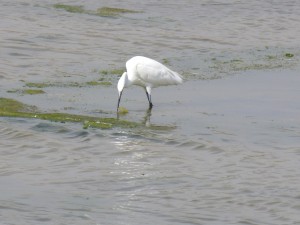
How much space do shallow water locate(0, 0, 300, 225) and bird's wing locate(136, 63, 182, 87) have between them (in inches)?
12.7

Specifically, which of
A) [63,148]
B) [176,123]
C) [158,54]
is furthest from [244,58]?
[63,148]

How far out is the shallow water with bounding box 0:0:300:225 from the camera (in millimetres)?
8281

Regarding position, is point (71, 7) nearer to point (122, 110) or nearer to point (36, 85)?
point (36, 85)

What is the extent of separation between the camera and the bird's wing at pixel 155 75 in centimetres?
1370

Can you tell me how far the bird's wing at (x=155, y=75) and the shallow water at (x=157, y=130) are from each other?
32 cm

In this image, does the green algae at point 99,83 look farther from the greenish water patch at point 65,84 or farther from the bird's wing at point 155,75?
the bird's wing at point 155,75

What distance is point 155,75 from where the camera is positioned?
1374 cm

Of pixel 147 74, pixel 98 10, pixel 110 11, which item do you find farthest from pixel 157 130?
pixel 98 10

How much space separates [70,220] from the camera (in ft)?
24.7

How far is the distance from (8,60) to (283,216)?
960cm

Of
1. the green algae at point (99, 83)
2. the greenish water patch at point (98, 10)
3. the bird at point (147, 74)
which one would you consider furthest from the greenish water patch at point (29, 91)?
the greenish water patch at point (98, 10)

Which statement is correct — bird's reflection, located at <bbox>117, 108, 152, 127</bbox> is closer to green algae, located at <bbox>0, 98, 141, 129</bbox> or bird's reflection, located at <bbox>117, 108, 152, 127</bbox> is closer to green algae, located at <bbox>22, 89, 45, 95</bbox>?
green algae, located at <bbox>0, 98, 141, 129</bbox>

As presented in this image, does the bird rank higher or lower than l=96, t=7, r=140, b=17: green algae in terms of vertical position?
higher

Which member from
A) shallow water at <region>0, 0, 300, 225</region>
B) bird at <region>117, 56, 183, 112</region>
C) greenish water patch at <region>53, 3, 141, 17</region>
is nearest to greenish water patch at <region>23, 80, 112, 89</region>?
shallow water at <region>0, 0, 300, 225</region>
